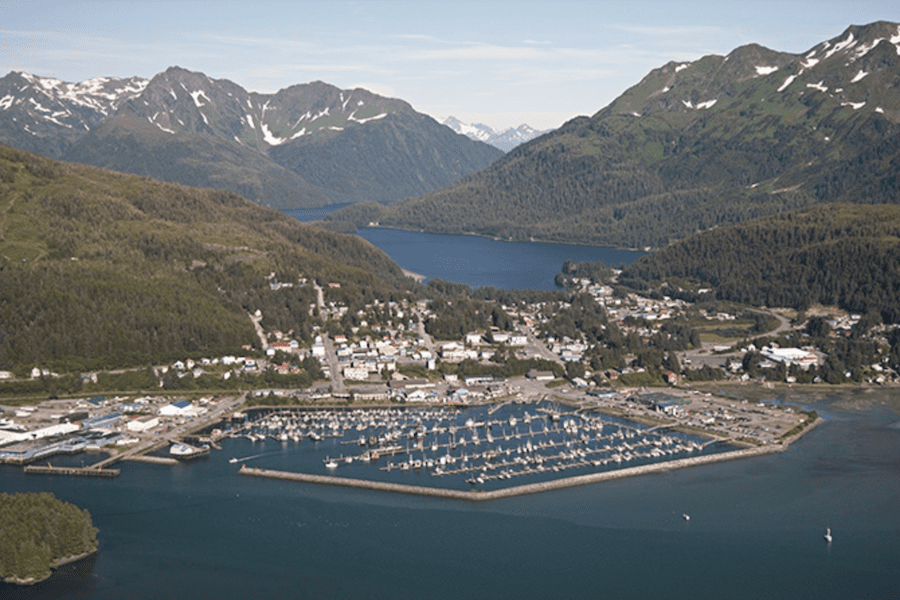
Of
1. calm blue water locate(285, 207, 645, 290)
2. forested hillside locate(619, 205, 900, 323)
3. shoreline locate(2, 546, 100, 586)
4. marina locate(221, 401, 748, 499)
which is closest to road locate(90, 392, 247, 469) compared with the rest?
marina locate(221, 401, 748, 499)

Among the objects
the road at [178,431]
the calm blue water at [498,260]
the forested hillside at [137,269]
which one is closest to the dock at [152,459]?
the road at [178,431]

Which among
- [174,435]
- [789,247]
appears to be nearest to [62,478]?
[174,435]

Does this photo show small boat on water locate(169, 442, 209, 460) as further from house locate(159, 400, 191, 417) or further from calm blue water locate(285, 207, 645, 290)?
calm blue water locate(285, 207, 645, 290)

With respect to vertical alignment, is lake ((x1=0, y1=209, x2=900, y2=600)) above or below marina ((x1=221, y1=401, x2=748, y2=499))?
below

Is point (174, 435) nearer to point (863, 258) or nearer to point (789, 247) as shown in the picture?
point (863, 258)

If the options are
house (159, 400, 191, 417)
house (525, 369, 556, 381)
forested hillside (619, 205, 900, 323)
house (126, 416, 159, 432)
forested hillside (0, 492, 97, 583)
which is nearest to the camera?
forested hillside (0, 492, 97, 583)
